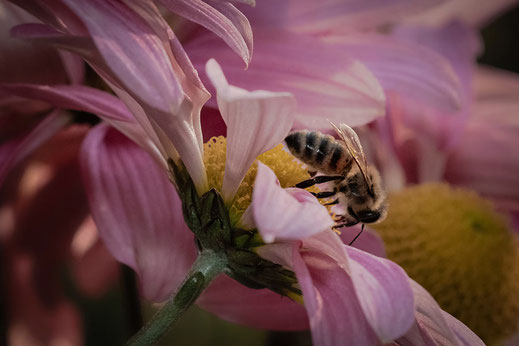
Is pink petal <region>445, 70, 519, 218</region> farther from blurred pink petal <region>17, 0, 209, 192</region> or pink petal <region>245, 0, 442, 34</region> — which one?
blurred pink petal <region>17, 0, 209, 192</region>

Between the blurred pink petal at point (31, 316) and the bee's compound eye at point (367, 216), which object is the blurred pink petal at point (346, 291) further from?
the blurred pink petal at point (31, 316)

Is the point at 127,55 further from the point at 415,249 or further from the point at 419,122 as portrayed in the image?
the point at 419,122

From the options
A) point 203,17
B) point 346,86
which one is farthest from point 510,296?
point 203,17

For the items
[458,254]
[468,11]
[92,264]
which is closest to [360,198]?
[458,254]

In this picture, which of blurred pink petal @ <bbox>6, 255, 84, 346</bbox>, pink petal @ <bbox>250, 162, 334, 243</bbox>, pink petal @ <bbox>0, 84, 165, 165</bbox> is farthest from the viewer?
blurred pink petal @ <bbox>6, 255, 84, 346</bbox>

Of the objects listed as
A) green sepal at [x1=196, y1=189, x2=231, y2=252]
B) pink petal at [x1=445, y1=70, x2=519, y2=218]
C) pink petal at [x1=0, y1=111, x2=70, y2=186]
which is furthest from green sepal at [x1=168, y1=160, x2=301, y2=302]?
pink petal at [x1=445, y1=70, x2=519, y2=218]

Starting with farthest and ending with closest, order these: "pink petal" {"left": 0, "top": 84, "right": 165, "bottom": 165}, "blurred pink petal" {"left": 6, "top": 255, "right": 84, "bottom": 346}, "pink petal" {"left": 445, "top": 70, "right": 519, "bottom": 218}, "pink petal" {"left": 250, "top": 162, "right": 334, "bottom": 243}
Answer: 1. "pink petal" {"left": 445, "top": 70, "right": 519, "bottom": 218}
2. "blurred pink petal" {"left": 6, "top": 255, "right": 84, "bottom": 346}
3. "pink petal" {"left": 0, "top": 84, "right": 165, "bottom": 165}
4. "pink petal" {"left": 250, "top": 162, "right": 334, "bottom": 243}
